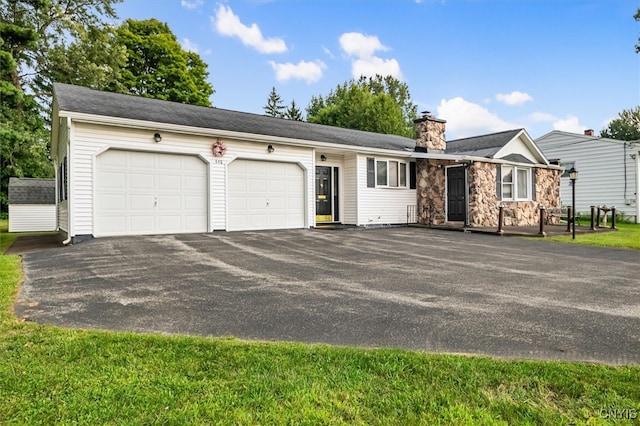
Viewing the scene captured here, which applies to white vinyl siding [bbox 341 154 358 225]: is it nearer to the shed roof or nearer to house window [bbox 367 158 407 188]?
house window [bbox 367 158 407 188]

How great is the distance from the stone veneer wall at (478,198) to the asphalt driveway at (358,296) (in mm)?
5390

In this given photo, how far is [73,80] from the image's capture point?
22.9 m

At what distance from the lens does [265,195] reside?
12.0 metres

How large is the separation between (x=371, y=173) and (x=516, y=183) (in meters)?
6.01

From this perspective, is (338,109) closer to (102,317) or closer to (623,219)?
(623,219)

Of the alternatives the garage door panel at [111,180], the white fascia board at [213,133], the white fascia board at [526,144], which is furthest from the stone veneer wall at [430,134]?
the garage door panel at [111,180]

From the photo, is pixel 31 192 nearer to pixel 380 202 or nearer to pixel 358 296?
pixel 380 202

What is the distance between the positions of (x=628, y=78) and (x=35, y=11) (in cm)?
3026

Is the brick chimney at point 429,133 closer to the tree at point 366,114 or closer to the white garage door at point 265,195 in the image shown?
the white garage door at point 265,195

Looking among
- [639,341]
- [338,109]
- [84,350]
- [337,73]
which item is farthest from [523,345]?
[337,73]

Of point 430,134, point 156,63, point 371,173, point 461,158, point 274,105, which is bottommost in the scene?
point 371,173

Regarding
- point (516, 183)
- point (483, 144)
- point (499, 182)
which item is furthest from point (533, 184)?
point (483, 144)

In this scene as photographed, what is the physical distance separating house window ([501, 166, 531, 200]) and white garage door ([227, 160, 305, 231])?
A: 8.11 metres

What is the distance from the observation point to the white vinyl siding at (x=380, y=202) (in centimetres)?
1382
